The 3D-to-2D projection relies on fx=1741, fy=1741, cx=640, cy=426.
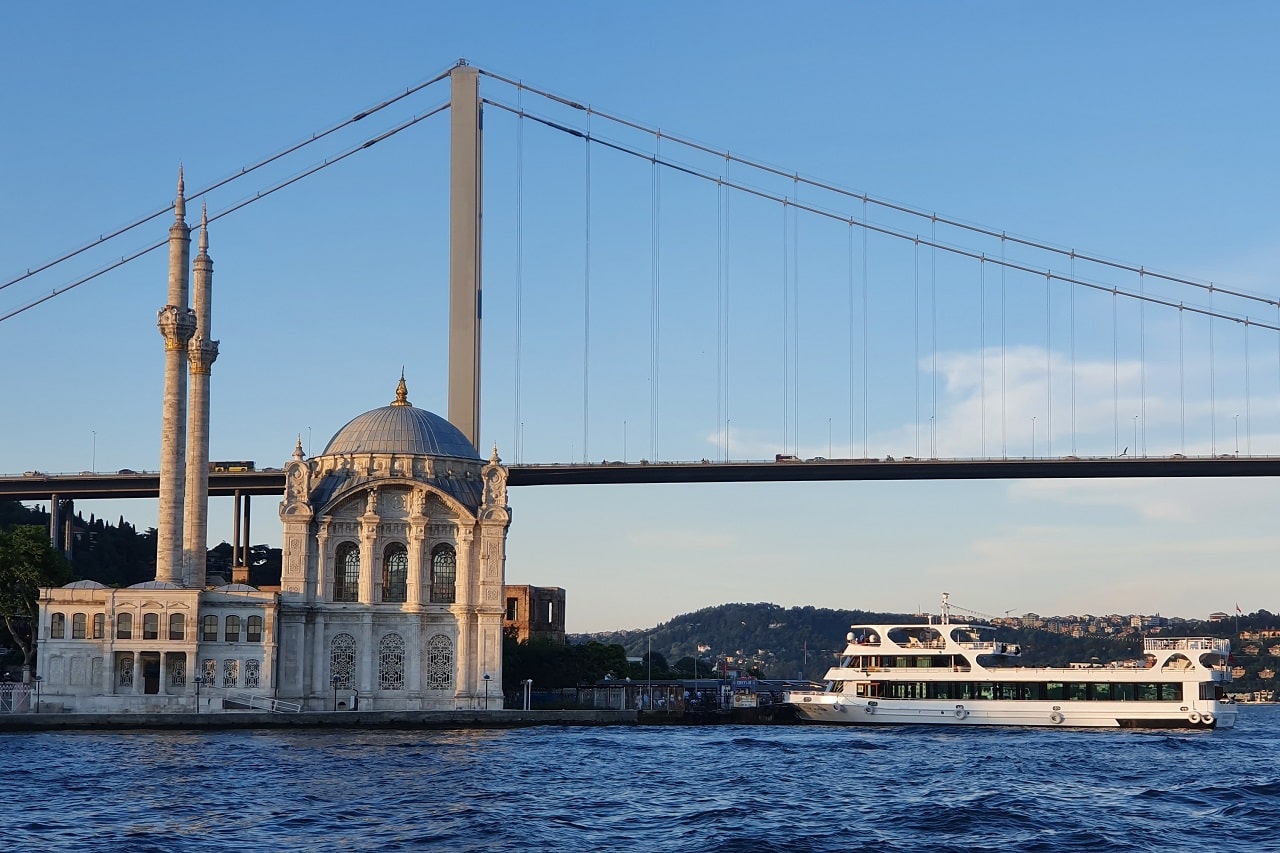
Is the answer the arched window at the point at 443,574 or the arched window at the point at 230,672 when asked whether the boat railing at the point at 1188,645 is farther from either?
the arched window at the point at 230,672

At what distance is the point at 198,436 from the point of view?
250 feet

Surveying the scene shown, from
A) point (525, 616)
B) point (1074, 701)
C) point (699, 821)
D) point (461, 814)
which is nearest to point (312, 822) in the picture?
point (461, 814)

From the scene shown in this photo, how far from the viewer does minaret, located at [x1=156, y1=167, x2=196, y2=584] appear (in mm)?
73875

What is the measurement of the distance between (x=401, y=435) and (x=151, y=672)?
48.4 ft

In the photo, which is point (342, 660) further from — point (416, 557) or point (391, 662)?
point (416, 557)

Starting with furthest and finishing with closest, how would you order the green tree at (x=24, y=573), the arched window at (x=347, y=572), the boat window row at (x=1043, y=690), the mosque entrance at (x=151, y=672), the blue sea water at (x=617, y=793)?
the boat window row at (x=1043, y=690) < the arched window at (x=347, y=572) < the green tree at (x=24, y=573) < the mosque entrance at (x=151, y=672) < the blue sea water at (x=617, y=793)

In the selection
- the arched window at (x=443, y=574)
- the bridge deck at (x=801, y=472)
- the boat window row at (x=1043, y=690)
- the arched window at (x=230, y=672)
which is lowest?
the boat window row at (x=1043, y=690)

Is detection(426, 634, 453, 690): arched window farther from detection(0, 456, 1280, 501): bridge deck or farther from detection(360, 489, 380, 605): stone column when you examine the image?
detection(0, 456, 1280, 501): bridge deck

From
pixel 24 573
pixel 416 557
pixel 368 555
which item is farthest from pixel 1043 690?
pixel 24 573

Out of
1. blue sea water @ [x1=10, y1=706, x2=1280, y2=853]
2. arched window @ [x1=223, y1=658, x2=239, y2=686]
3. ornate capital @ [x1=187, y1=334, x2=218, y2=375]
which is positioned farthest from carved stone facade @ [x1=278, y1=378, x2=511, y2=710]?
blue sea water @ [x1=10, y1=706, x2=1280, y2=853]

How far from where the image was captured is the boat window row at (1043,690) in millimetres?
76688

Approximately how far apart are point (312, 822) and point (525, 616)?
84416 mm

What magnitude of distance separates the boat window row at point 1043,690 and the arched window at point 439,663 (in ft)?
64.9

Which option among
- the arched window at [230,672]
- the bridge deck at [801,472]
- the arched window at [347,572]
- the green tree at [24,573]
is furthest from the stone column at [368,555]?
the bridge deck at [801,472]
